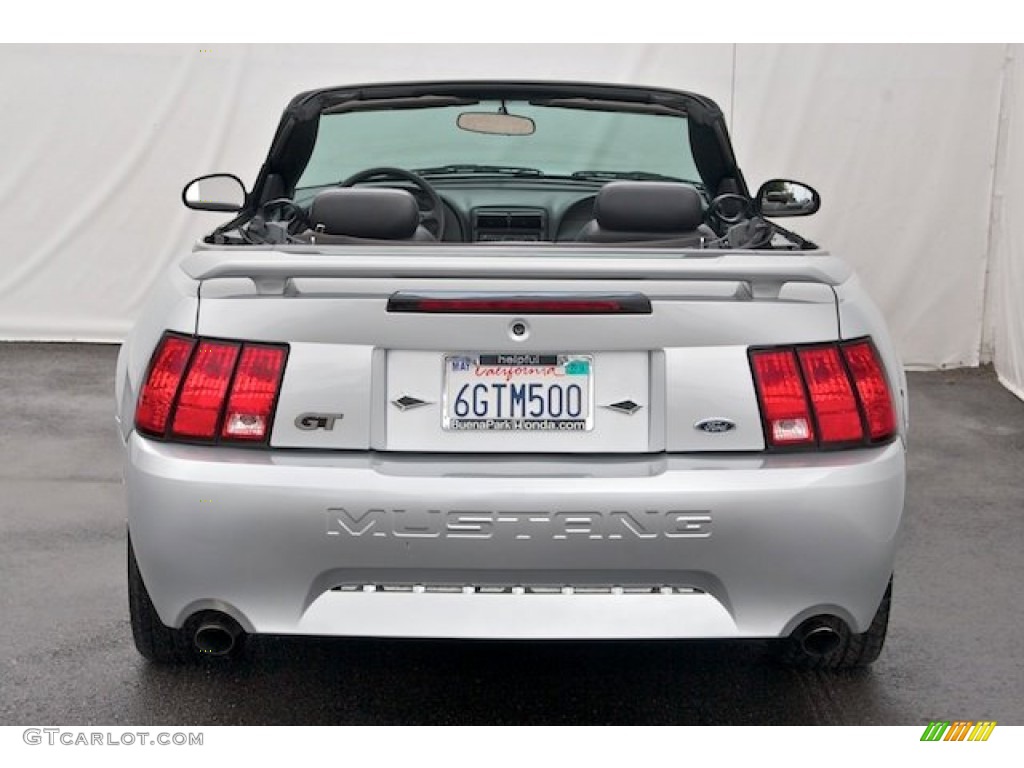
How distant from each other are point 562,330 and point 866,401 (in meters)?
0.67

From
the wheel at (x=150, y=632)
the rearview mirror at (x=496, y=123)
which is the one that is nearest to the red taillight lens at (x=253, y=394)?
the wheel at (x=150, y=632)

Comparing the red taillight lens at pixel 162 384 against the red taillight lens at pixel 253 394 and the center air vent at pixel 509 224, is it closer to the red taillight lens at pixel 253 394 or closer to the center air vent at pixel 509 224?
the red taillight lens at pixel 253 394

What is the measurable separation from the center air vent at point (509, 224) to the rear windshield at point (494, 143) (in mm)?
248

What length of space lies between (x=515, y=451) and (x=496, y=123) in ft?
5.86

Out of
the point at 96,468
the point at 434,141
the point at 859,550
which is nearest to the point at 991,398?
the point at 434,141

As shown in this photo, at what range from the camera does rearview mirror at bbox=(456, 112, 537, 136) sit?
4.19 m

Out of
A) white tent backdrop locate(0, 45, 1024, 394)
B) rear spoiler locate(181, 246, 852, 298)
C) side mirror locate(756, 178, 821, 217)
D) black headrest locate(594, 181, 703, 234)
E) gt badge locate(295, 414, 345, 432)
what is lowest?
white tent backdrop locate(0, 45, 1024, 394)

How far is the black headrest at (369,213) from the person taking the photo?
3.46 meters

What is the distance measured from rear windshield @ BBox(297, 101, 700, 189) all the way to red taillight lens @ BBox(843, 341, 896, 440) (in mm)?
1790
